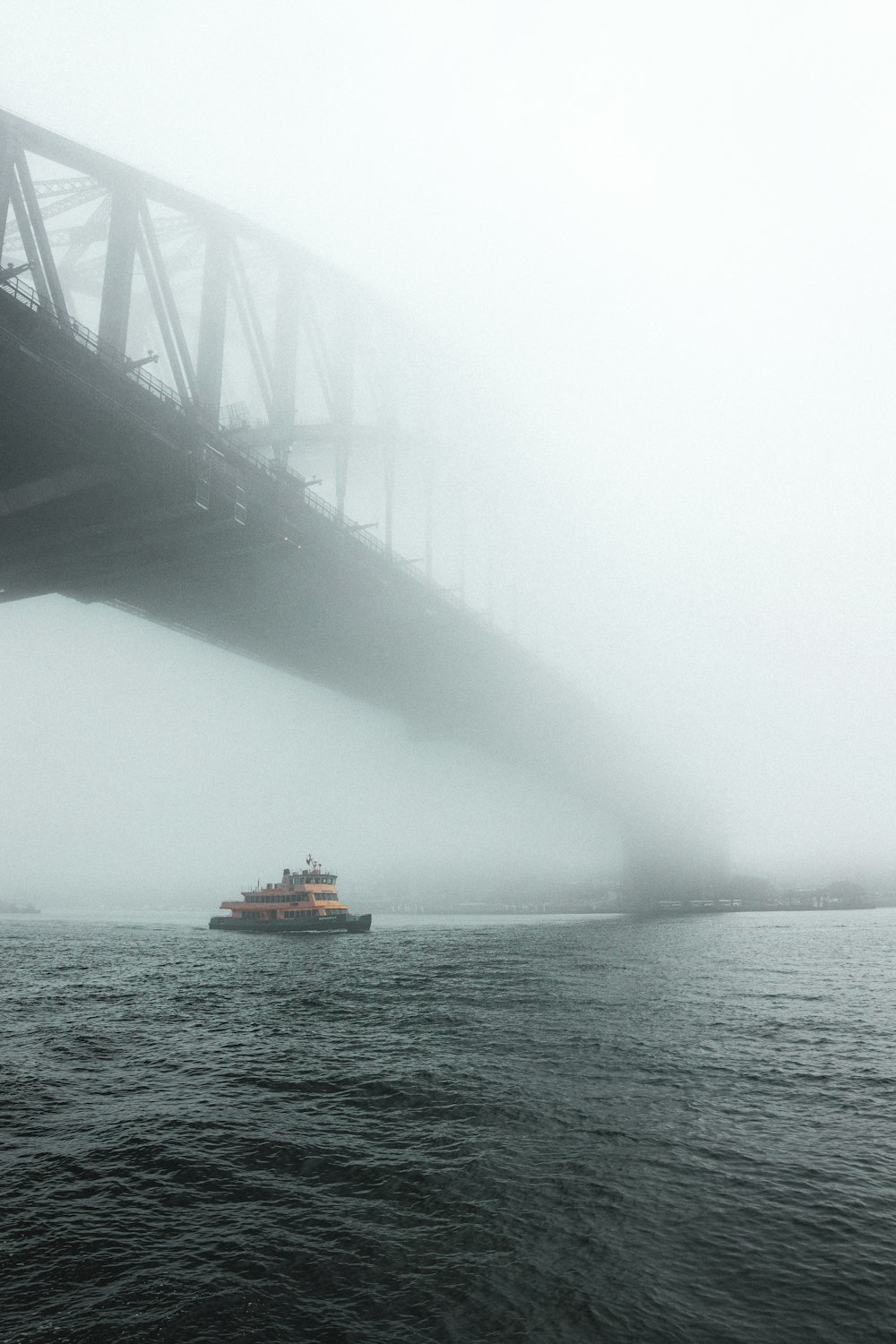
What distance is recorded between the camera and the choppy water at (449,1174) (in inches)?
281

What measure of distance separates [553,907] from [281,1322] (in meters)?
173

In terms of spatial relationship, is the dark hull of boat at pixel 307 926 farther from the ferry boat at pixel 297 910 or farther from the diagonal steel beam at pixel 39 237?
the diagonal steel beam at pixel 39 237

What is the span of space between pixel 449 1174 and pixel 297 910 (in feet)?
182

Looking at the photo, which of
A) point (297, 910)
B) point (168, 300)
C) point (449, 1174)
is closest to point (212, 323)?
point (168, 300)

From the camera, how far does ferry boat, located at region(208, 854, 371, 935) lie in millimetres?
61903

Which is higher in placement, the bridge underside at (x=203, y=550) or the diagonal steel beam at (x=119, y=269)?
the diagonal steel beam at (x=119, y=269)

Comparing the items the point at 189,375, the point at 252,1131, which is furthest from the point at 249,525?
the point at 252,1131

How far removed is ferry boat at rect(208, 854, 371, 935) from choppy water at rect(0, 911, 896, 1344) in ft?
127

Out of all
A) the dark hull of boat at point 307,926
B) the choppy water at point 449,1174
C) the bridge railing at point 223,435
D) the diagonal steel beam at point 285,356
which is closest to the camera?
the choppy water at point 449,1174

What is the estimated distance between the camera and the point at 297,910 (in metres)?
62.7

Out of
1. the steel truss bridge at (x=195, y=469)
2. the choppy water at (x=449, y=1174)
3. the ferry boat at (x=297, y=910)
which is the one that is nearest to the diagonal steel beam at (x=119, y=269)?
the steel truss bridge at (x=195, y=469)

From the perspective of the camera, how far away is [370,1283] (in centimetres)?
755

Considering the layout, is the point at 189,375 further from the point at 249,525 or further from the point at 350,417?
the point at 350,417

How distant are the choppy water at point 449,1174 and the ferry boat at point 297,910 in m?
38.9
